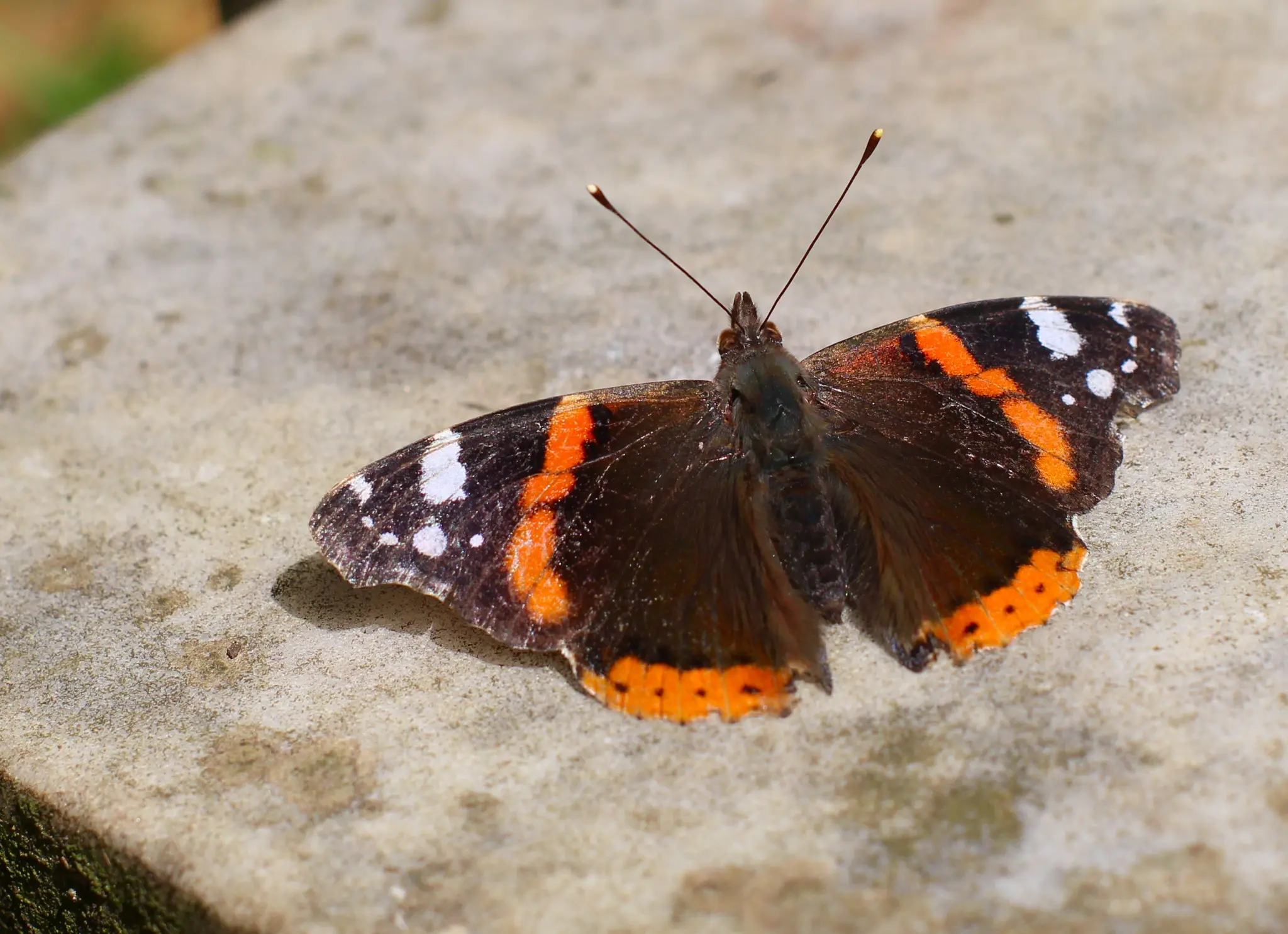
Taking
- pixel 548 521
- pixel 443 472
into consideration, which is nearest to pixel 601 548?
pixel 548 521

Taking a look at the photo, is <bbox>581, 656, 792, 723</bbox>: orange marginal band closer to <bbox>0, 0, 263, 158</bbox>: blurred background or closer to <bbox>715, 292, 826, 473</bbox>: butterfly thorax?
<bbox>715, 292, 826, 473</bbox>: butterfly thorax

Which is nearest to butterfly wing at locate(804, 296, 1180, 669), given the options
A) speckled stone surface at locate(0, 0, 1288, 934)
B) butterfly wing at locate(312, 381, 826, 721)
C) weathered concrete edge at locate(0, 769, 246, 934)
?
speckled stone surface at locate(0, 0, 1288, 934)

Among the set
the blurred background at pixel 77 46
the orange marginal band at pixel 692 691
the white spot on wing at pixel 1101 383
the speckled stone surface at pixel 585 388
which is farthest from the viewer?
the blurred background at pixel 77 46

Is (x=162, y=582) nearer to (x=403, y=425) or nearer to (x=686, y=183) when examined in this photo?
(x=403, y=425)

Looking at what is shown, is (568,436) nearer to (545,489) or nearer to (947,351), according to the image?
(545,489)

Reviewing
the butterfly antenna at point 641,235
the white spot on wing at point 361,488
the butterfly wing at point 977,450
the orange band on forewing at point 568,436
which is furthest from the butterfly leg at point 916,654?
the white spot on wing at point 361,488

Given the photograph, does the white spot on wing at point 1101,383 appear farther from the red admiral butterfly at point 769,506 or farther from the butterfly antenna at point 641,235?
the butterfly antenna at point 641,235
